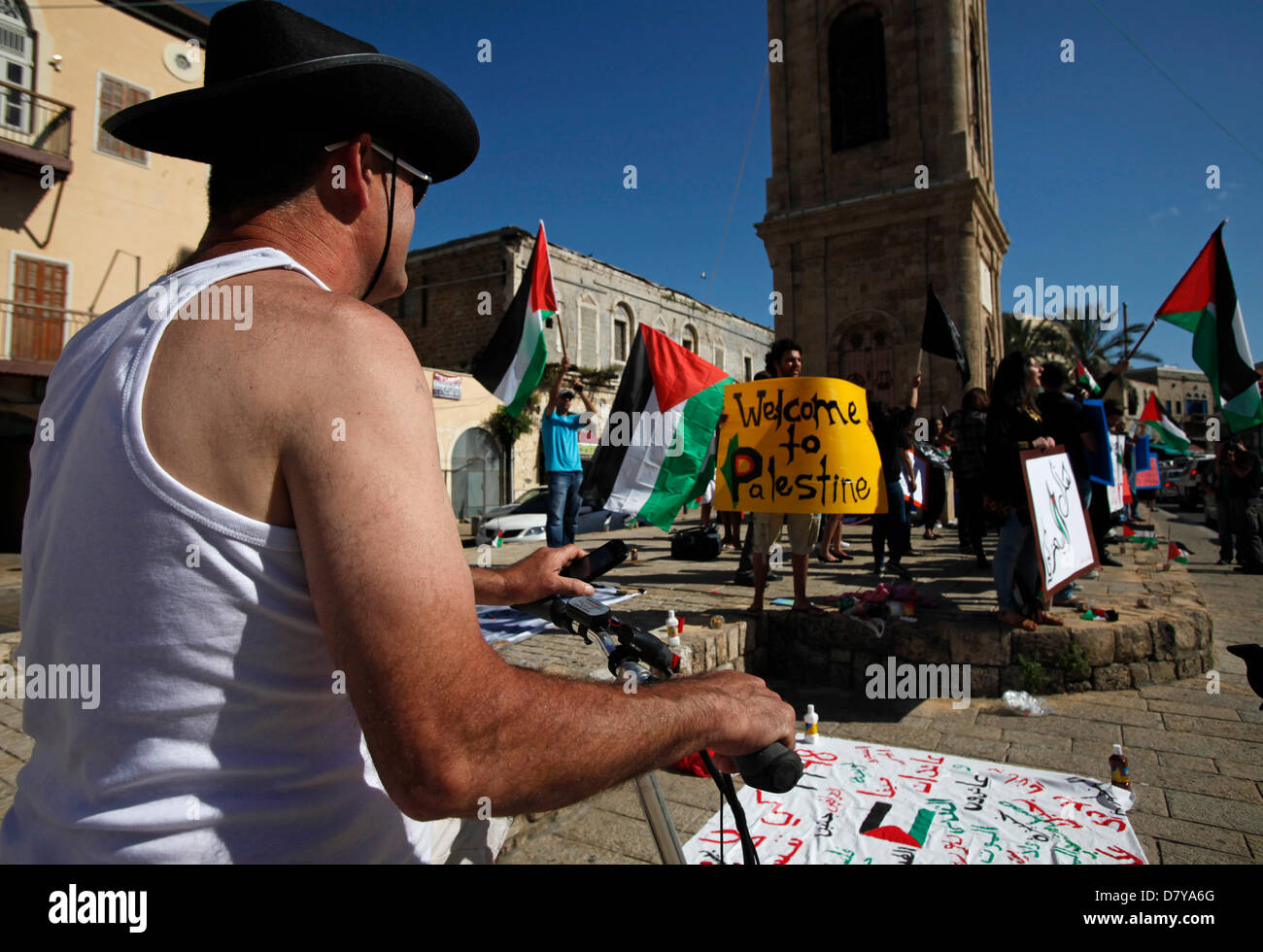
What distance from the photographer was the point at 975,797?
3289 millimetres

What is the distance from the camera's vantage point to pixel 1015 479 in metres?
5.17

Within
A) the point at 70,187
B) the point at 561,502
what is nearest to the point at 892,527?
the point at 561,502

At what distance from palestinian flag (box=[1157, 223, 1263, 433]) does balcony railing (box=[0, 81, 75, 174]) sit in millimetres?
19724

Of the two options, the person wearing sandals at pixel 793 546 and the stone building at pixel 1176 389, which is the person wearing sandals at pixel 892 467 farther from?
the stone building at pixel 1176 389

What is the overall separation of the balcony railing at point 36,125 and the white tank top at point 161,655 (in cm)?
1837

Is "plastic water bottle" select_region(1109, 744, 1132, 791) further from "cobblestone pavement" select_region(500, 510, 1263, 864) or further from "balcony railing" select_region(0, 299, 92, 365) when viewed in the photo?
"balcony railing" select_region(0, 299, 92, 365)

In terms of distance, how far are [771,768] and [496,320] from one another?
24.7 metres

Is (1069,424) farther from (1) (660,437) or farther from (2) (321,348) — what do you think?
(2) (321,348)

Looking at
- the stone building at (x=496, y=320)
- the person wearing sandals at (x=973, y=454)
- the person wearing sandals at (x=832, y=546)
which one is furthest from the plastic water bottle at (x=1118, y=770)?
the stone building at (x=496, y=320)

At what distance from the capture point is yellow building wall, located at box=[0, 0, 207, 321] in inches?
568

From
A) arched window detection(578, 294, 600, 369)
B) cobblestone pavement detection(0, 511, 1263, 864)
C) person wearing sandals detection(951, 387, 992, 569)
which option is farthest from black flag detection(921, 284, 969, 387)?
arched window detection(578, 294, 600, 369)
